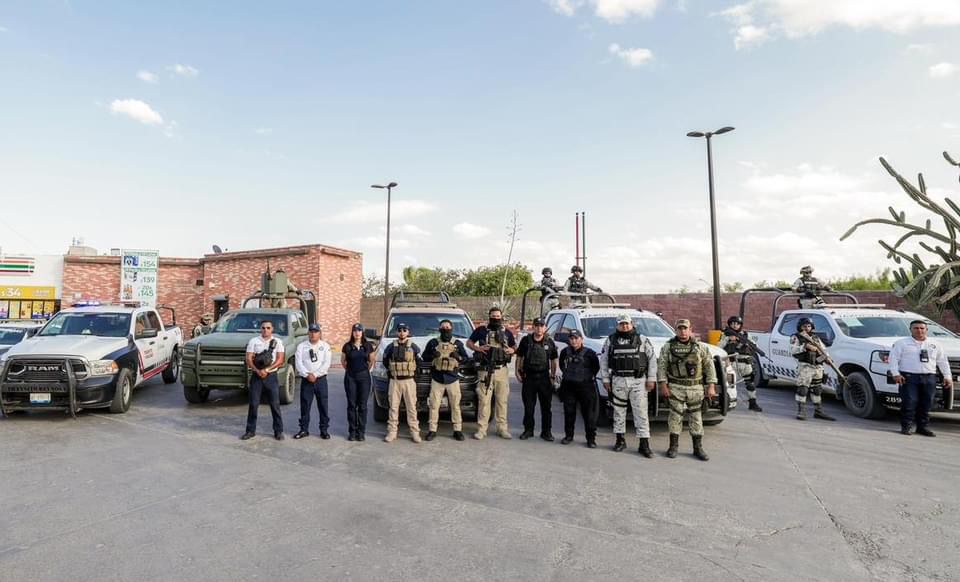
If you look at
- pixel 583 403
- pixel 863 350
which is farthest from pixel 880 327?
pixel 583 403

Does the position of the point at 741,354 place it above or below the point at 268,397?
above

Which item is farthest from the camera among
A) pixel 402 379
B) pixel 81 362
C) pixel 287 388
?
pixel 287 388

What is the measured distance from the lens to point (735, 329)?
32.0ft

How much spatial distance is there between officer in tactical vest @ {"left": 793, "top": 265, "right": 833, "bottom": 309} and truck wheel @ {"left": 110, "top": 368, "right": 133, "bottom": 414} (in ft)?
44.6

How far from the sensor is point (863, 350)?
28.3 feet

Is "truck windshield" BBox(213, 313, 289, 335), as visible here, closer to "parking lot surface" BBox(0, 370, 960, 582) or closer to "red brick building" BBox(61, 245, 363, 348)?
"parking lot surface" BBox(0, 370, 960, 582)

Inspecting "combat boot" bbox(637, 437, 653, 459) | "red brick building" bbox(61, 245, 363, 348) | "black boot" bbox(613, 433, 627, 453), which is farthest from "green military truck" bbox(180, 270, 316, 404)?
"red brick building" bbox(61, 245, 363, 348)

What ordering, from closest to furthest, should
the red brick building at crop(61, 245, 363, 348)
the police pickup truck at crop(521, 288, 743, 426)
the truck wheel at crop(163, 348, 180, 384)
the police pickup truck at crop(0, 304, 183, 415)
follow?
the police pickup truck at crop(521, 288, 743, 426) → the police pickup truck at crop(0, 304, 183, 415) → the truck wheel at crop(163, 348, 180, 384) → the red brick building at crop(61, 245, 363, 348)

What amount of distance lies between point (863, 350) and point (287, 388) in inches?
379

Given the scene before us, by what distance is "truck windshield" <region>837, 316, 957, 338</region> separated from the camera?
9.16 m

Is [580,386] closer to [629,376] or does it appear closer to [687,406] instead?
[629,376]

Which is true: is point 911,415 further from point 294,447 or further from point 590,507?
point 294,447

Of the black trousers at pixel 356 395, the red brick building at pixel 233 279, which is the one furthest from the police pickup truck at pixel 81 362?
the red brick building at pixel 233 279

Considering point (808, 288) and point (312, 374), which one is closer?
point (312, 374)
